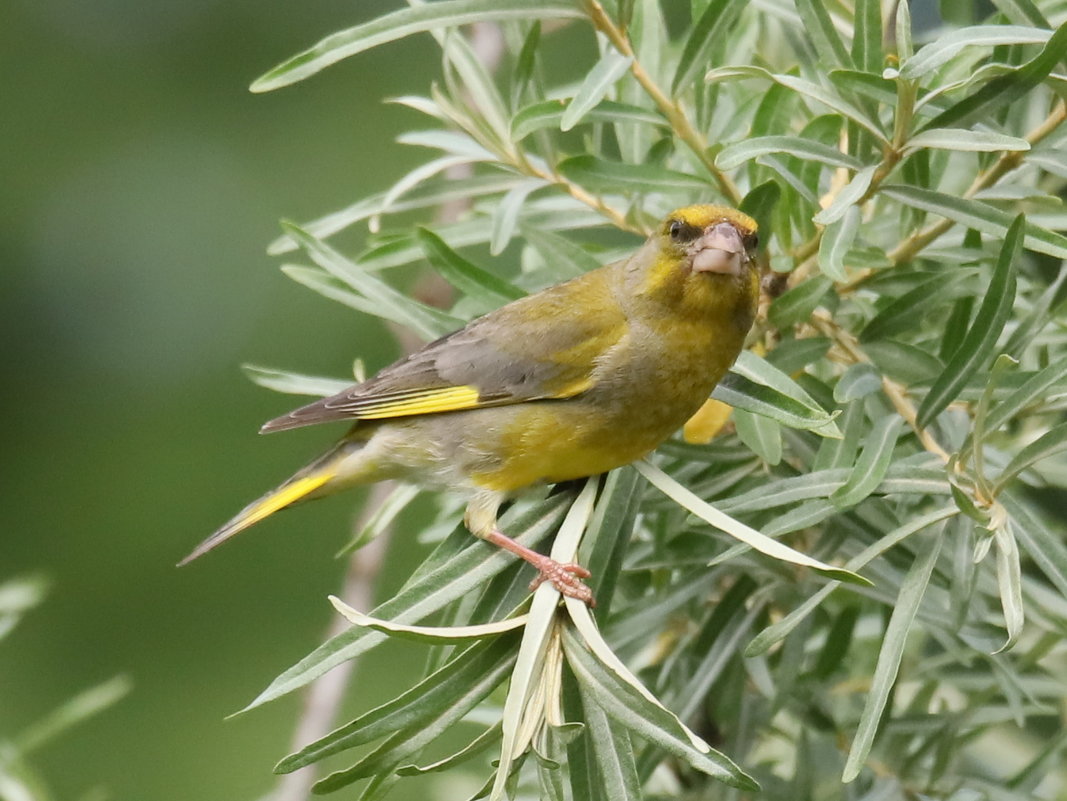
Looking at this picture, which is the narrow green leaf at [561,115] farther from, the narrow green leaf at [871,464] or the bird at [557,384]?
the narrow green leaf at [871,464]

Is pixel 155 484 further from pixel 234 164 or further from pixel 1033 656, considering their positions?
pixel 1033 656

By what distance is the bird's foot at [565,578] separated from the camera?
183cm

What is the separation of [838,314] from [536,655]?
29.2 inches

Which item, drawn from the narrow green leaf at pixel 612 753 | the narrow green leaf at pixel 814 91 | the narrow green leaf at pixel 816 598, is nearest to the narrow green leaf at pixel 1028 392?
the narrow green leaf at pixel 816 598

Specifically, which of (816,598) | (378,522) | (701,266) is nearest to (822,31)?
(701,266)

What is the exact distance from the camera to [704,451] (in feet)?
7.12

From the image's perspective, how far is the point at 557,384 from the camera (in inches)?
99.5

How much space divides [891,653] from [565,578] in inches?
16.1

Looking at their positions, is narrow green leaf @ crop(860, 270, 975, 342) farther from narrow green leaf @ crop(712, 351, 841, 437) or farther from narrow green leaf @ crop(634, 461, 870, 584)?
narrow green leaf @ crop(634, 461, 870, 584)

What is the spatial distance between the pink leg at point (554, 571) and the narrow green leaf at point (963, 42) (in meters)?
0.74

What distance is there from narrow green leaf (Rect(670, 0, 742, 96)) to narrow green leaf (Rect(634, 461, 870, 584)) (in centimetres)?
58

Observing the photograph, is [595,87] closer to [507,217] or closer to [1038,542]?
[507,217]

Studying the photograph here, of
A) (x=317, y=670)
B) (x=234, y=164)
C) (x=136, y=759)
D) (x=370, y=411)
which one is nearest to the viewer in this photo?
(x=317, y=670)

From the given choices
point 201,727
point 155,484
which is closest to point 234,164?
point 155,484
